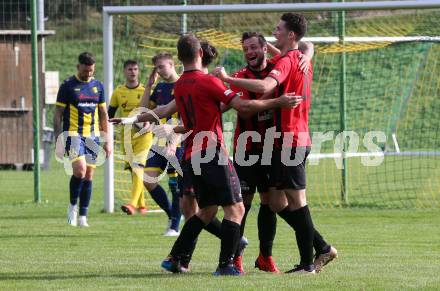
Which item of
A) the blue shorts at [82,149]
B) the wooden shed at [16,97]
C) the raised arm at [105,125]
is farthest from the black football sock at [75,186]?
the wooden shed at [16,97]

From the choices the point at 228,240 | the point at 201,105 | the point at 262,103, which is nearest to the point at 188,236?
the point at 228,240

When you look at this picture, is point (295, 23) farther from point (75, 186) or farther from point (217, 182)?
point (75, 186)

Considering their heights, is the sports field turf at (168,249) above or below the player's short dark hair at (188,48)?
below

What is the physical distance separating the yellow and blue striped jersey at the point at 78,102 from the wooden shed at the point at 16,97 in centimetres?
999

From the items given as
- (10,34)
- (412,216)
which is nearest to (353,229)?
(412,216)

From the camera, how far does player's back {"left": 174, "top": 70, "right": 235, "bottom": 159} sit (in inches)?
324

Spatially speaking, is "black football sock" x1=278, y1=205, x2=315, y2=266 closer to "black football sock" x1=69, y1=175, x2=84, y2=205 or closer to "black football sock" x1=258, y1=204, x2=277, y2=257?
"black football sock" x1=258, y1=204, x2=277, y2=257

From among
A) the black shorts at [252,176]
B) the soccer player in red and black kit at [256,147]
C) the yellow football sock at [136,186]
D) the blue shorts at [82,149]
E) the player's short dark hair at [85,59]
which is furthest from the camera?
the yellow football sock at [136,186]

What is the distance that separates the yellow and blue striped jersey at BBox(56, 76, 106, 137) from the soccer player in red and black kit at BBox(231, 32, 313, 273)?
4946 mm

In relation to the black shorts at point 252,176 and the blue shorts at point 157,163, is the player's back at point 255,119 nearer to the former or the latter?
the black shorts at point 252,176

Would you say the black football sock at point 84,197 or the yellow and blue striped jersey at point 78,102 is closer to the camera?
the black football sock at point 84,197

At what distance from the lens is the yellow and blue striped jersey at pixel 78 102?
13.7m

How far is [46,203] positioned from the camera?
647 inches

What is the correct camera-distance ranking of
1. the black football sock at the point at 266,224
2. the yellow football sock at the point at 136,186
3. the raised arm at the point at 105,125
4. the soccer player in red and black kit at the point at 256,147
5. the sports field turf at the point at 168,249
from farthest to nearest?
the yellow football sock at the point at 136,186 → the raised arm at the point at 105,125 → the black football sock at the point at 266,224 → the soccer player in red and black kit at the point at 256,147 → the sports field turf at the point at 168,249
